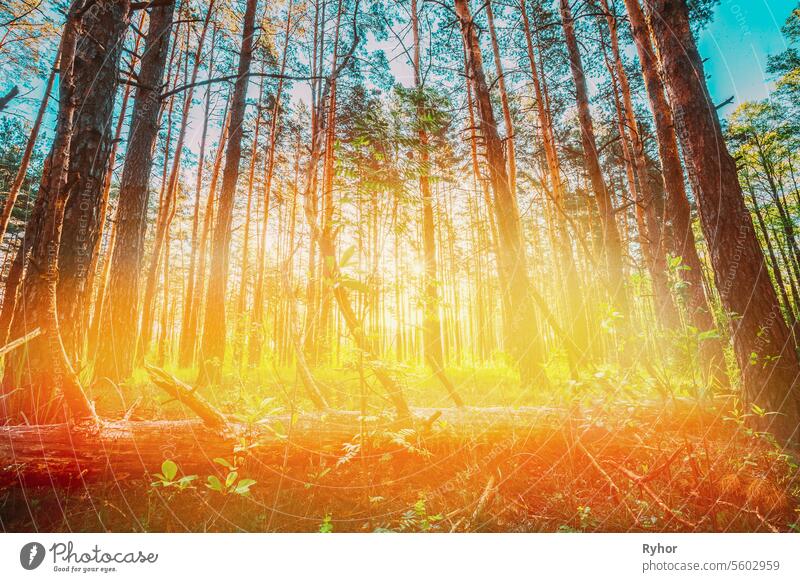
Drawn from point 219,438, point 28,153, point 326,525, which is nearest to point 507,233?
point 326,525

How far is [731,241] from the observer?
252 cm

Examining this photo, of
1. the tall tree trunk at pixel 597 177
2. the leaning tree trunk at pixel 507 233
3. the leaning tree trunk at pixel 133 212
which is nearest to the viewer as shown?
the leaning tree trunk at pixel 133 212

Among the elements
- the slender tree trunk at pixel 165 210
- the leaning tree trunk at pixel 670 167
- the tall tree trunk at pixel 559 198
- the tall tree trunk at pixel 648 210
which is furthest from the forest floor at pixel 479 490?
the slender tree trunk at pixel 165 210

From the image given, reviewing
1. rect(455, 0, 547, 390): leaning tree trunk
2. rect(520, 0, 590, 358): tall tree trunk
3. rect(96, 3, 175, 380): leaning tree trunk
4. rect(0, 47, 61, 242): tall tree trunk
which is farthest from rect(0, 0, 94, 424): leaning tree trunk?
rect(520, 0, 590, 358): tall tree trunk

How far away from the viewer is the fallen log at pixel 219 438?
5.83ft

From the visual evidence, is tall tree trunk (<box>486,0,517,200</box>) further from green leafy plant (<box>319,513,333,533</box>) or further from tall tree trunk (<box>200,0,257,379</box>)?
green leafy plant (<box>319,513,333,533</box>)

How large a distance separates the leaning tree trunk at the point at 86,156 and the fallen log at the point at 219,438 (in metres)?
0.63

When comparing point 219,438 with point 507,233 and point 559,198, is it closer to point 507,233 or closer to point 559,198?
point 507,233

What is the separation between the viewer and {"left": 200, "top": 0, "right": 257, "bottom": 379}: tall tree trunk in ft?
17.2

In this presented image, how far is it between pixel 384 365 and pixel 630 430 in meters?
2.16

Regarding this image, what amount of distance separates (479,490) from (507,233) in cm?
309

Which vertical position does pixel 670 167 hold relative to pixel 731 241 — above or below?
above

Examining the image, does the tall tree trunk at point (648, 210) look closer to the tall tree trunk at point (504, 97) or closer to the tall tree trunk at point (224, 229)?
the tall tree trunk at point (504, 97)
